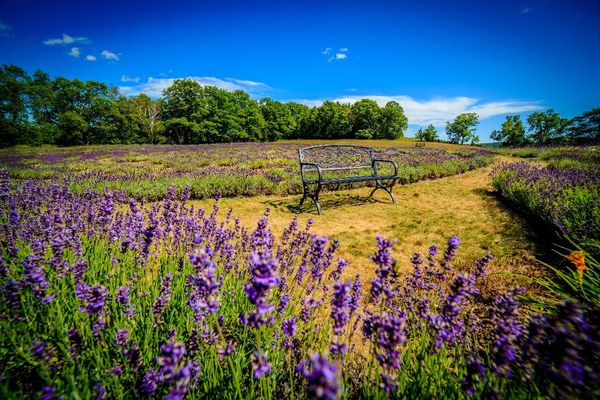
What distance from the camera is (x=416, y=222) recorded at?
A: 18.0 feet

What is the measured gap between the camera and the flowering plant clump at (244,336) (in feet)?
3.22

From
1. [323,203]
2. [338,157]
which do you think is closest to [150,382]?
[323,203]

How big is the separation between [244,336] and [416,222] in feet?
15.4

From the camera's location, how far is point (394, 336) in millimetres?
1056

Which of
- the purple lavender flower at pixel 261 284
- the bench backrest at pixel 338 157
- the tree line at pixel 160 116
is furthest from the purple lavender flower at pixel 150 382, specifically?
the tree line at pixel 160 116

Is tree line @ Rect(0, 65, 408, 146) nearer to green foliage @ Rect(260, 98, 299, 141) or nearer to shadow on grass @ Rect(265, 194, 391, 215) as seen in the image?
green foliage @ Rect(260, 98, 299, 141)

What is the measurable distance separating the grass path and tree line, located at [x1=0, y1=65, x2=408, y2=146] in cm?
5167

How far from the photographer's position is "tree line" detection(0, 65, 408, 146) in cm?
4506

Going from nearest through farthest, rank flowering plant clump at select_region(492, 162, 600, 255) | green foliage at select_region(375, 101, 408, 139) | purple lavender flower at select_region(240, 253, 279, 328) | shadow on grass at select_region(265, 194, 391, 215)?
purple lavender flower at select_region(240, 253, 279, 328)
flowering plant clump at select_region(492, 162, 600, 255)
shadow on grass at select_region(265, 194, 391, 215)
green foliage at select_region(375, 101, 408, 139)

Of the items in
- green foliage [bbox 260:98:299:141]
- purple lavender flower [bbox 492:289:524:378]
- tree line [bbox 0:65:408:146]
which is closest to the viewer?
purple lavender flower [bbox 492:289:524:378]

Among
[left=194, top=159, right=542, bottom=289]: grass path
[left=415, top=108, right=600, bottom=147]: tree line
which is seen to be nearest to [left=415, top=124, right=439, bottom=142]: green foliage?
[left=415, top=108, right=600, bottom=147]: tree line

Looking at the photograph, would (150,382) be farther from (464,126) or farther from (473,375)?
(464,126)

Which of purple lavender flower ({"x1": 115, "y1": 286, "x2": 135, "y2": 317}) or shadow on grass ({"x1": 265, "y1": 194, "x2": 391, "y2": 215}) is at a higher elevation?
purple lavender flower ({"x1": 115, "y1": 286, "x2": 135, "y2": 317})

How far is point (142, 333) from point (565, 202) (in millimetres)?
6081
